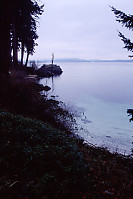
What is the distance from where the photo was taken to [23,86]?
10625 mm

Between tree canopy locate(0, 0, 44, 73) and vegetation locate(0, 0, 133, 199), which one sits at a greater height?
tree canopy locate(0, 0, 44, 73)

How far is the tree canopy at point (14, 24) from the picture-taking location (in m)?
11.1

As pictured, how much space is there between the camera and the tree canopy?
11081 millimetres

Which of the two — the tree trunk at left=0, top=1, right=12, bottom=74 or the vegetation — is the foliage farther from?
the tree trunk at left=0, top=1, right=12, bottom=74

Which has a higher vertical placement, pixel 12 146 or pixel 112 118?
pixel 12 146

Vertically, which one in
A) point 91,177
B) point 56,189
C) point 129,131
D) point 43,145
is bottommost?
point 129,131

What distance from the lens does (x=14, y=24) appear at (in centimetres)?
1980

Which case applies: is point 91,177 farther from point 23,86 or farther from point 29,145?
point 23,86

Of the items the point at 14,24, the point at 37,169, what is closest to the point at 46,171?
the point at 37,169

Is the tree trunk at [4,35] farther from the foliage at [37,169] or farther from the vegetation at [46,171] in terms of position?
the foliage at [37,169]

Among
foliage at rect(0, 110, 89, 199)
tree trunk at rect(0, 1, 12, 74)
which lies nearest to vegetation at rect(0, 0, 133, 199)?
foliage at rect(0, 110, 89, 199)

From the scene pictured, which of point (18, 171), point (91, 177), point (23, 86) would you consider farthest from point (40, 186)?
point (23, 86)

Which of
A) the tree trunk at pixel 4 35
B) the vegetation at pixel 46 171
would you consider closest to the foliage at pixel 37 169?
Answer: the vegetation at pixel 46 171

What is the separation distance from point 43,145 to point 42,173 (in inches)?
34.9
